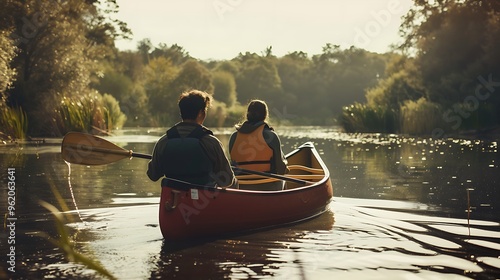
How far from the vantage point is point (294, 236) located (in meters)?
7.16

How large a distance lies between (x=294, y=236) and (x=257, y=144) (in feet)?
4.77

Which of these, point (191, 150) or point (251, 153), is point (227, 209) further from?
point (251, 153)

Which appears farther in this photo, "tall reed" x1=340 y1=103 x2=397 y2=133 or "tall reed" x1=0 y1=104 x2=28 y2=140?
"tall reed" x1=340 y1=103 x2=397 y2=133

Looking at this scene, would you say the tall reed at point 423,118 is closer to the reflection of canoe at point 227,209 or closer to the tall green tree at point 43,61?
the tall green tree at point 43,61

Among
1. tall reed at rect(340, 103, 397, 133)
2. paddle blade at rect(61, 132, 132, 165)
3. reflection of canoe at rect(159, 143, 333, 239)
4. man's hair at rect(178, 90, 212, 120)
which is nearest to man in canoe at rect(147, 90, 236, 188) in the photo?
man's hair at rect(178, 90, 212, 120)

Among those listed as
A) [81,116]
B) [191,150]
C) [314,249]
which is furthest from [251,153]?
[81,116]

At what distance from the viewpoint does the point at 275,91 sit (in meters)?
68.3

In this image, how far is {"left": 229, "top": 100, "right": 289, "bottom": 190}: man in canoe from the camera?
8.15 metres

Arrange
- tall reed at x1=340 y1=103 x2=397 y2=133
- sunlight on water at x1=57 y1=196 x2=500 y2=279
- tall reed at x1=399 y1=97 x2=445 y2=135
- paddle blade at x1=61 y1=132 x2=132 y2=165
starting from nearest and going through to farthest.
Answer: sunlight on water at x1=57 y1=196 x2=500 y2=279
paddle blade at x1=61 y1=132 x2=132 y2=165
tall reed at x1=399 y1=97 x2=445 y2=135
tall reed at x1=340 y1=103 x2=397 y2=133

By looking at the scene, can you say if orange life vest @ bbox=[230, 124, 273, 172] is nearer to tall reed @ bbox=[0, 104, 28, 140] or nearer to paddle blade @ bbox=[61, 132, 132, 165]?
paddle blade @ bbox=[61, 132, 132, 165]

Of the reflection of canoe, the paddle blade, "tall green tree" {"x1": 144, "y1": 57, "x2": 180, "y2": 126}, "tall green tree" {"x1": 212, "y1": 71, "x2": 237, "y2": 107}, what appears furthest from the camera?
"tall green tree" {"x1": 212, "y1": 71, "x2": 237, "y2": 107}

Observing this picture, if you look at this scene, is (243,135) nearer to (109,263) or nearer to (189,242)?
(189,242)

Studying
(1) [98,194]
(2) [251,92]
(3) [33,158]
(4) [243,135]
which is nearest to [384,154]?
(3) [33,158]

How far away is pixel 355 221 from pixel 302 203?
0.63 m
